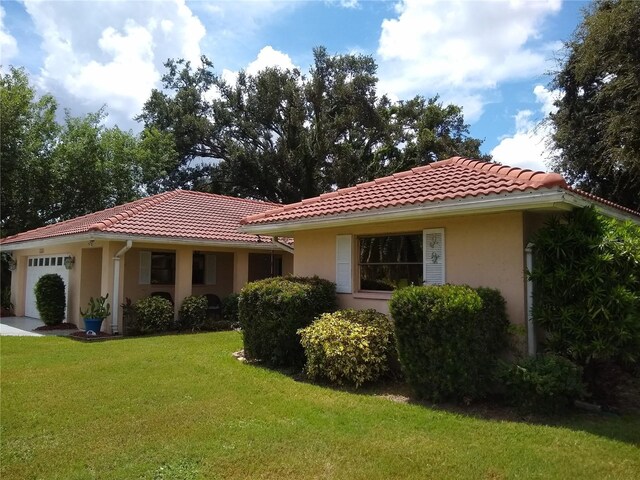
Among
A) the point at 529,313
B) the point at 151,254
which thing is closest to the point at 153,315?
the point at 151,254

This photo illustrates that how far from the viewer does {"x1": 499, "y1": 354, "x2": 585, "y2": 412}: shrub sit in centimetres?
613

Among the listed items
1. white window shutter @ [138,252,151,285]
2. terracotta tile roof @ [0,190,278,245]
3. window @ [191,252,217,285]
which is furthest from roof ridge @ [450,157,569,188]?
window @ [191,252,217,285]

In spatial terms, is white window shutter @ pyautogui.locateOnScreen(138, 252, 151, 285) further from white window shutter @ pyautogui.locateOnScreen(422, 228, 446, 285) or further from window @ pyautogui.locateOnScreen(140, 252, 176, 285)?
white window shutter @ pyautogui.locateOnScreen(422, 228, 446, 285)

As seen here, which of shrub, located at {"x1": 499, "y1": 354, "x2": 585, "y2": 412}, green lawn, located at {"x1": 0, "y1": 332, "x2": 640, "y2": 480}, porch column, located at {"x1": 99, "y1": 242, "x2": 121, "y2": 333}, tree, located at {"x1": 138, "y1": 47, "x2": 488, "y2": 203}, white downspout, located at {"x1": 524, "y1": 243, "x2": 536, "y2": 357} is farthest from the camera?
tree, located at {"x1": 138, "y1": 47, "x2": 488, "y2": 203}

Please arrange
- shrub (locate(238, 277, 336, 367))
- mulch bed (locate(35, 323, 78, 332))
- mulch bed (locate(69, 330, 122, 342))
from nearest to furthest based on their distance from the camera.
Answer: shrub (locate(238, 277, 336, 367))
mulch bed (locate(69, 330, 122, 342))
mulch bed (locate(35, 323, 78, 332))

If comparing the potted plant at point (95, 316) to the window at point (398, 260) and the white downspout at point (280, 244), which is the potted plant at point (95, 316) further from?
the window at point (398, 260)

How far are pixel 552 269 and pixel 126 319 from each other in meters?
11.7

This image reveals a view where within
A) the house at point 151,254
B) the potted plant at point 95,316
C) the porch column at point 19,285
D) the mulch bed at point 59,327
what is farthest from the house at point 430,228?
the porch column at point 19,285

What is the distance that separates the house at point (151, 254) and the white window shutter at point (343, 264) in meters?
6.68

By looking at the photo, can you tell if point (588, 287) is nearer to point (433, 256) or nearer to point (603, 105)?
point (433, 256)

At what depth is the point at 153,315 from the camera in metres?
14.2

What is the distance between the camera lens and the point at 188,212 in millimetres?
17750

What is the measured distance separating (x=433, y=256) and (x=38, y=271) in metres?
16.6

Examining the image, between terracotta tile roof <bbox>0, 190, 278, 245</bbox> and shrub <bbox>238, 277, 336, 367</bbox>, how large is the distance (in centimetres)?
379
